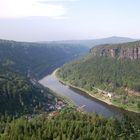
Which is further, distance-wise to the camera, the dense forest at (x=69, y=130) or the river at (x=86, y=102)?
the river at (x=86, y=102)

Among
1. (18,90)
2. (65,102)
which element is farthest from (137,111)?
(18,90)

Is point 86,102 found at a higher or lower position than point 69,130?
lower

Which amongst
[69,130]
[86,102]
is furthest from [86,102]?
[69,130]

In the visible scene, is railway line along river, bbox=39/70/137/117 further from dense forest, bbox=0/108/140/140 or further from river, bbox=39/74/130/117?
dense forest, bbox=0/108/140/140

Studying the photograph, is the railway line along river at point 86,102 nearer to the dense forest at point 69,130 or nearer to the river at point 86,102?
the river at point 86,102

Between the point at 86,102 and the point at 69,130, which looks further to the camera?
the point at 86,102

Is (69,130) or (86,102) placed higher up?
(69,130)

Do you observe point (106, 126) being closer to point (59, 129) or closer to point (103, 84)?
point (59, 129)

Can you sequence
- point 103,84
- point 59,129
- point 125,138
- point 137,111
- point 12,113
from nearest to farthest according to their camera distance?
point 125,138 < point 59,129 < point 12,113 < point 137,111 < point 103,84

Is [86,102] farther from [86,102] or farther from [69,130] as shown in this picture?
[69,130]

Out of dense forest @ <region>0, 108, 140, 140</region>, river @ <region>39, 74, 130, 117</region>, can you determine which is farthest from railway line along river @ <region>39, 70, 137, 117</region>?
dense forest @ <region>0, 108, 140, 140</region>

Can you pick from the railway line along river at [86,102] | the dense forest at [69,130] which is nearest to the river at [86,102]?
the railway line along river at [86,102]
